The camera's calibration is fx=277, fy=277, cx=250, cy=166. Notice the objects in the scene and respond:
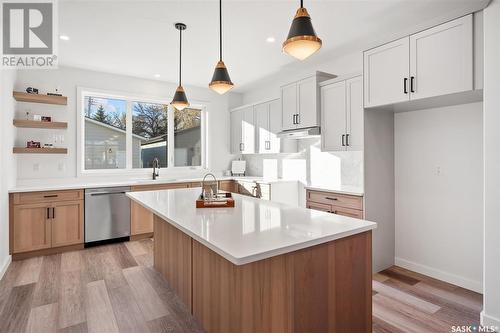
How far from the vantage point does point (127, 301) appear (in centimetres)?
255

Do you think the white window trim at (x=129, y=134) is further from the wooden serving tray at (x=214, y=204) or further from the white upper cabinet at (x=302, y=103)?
the wooden serving tray at (x=214, y=204)

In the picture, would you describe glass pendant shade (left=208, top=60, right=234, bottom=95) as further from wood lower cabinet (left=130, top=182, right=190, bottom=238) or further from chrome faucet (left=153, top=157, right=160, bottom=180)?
chrome faucet (left=153, top=157, right=160, bottom=180)

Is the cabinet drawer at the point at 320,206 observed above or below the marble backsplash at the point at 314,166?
below

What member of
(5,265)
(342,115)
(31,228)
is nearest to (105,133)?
(31,228)

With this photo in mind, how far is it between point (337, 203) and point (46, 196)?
12.5ft

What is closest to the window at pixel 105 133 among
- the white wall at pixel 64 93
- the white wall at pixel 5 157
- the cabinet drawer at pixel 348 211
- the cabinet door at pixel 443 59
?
the white wall at pixel 64 93

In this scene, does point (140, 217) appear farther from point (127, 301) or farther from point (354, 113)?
point (354, 113)

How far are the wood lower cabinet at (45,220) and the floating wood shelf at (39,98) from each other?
52.9 inches

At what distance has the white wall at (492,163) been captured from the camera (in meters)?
2.07

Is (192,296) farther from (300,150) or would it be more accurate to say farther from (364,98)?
(300,150)

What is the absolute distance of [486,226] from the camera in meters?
2.14

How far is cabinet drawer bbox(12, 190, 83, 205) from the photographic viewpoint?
140 inches

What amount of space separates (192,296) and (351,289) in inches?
51.4

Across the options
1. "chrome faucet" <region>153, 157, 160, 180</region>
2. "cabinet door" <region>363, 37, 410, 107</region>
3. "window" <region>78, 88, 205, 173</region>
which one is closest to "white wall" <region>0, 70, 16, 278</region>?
"window" <region>78, 88, 205, 173</region>
